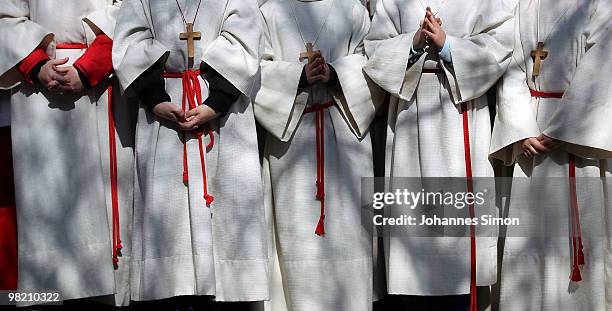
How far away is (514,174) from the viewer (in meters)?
6.25

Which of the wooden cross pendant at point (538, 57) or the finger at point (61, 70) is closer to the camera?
the finger at point (61, 70)

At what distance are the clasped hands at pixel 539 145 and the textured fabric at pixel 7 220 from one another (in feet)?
9.52

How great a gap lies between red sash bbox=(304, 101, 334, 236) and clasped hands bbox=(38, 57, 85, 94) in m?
1.33

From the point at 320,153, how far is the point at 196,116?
82cm

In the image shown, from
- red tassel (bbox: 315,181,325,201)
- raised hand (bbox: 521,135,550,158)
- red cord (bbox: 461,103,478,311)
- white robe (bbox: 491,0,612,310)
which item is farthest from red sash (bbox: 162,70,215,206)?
raised hand (bbox: 521,135,550,158)

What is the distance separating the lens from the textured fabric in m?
6.19

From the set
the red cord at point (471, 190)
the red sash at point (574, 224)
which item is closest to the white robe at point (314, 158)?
the red cord at point (471, 190)

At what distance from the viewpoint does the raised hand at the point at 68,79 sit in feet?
19.6

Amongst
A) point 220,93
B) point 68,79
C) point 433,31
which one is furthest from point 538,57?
point 68,79

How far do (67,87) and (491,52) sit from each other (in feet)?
7.74

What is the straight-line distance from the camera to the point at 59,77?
5.97 m

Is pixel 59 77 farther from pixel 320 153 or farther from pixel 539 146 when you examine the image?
pixel 539 146

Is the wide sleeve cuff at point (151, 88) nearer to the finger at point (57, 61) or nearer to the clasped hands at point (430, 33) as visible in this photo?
the finger at point (57, 61)

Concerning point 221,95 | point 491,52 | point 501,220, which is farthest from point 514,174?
point 221,95
